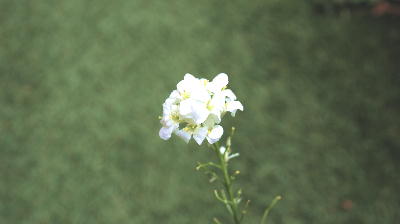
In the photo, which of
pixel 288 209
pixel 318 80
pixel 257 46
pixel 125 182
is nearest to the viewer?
pixel 288 209

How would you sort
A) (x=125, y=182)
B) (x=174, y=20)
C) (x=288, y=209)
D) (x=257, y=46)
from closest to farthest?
(x=288, y=209) < (x=125, y=182) < (x=257, y=46) < (x=174, y=20)

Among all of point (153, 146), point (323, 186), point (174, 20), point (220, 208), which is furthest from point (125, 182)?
point (174, 20)

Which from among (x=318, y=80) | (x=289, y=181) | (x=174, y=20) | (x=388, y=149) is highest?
(x=174, y=20)

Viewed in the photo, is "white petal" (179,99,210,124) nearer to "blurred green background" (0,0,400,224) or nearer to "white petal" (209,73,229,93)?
"white petal" (209,73,229,93)

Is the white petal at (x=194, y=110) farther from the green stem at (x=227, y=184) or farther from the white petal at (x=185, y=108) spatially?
the green stem at (x=227, y=184)

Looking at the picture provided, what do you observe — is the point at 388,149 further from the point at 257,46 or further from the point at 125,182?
the point at 125,182

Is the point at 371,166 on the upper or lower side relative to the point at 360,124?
lower

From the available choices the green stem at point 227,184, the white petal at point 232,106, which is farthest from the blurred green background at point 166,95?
the white petal at point 232,106
